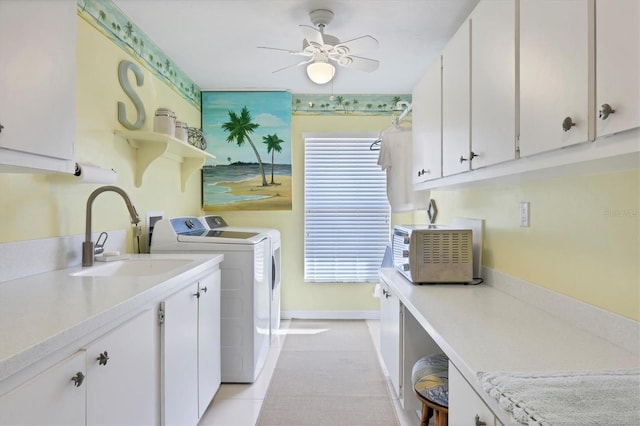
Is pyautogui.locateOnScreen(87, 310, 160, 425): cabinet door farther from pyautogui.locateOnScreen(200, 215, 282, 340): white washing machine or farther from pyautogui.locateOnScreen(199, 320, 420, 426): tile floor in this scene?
pyautogui.locateOnScreen(200, 215, 282, 340): white washing machine

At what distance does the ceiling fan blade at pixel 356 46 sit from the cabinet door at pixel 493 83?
0.79 metres

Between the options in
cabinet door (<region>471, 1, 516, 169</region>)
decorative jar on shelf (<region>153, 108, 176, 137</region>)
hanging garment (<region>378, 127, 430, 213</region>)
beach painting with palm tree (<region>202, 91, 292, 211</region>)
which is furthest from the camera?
beach painting with palm tree (<region>202, 91, 292, 211</region>)

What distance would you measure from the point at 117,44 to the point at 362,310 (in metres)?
3.26

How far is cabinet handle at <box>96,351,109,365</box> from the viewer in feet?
3.64

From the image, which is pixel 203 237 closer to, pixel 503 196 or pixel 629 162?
pixel 503 196

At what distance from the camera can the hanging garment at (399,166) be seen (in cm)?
303

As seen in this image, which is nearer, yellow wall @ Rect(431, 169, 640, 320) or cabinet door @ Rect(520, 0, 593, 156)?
cabinet door @ Rect(520, 0, 593, 156)

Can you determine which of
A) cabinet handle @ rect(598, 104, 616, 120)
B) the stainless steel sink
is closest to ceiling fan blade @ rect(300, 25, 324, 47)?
the stainless steel sink

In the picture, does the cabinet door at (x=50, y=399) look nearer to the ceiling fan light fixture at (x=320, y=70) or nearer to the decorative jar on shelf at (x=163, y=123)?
the decorative jar on shelf at (x=163, y=123)

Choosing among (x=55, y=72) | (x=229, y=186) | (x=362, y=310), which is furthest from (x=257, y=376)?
(x=55, y=72)

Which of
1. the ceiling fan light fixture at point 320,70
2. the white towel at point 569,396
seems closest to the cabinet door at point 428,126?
the ceiling fan light fixture at point 320,70

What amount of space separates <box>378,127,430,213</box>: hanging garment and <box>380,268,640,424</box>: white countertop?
1.30m

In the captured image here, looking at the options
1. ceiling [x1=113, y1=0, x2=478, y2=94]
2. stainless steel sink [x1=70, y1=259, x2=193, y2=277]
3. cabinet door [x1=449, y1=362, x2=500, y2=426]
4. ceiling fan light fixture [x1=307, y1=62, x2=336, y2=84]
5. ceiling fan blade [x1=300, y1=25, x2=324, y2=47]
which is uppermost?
ceiling [x1=113, y1=0, x2=478, y2=94]

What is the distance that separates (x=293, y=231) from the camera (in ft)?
13.5
